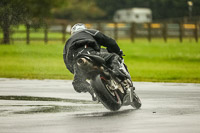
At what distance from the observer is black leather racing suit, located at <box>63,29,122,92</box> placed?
37.6 ft

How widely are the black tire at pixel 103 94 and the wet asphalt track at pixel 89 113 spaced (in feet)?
0.55

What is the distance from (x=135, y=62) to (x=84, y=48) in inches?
801

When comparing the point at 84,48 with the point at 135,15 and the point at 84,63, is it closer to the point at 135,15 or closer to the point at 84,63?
the point at 84,63

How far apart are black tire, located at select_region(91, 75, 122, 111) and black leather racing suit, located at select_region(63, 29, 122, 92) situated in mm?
516

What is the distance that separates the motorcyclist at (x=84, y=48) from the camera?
452 inches

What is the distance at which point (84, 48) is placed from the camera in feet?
37.6

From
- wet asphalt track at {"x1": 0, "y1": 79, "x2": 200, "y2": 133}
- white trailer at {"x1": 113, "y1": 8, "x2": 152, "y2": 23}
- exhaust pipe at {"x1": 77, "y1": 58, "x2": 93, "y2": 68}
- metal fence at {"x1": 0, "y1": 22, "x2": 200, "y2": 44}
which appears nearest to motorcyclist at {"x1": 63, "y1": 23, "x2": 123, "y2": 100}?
exhaust pipe at {"x1": 77, "y1": 58, "x2": 93, "y2": 68}

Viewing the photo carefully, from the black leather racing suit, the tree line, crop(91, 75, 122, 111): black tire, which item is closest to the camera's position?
crop(91, 75, 122, 111): black tire

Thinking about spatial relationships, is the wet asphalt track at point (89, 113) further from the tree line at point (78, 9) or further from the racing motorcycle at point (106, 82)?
the tree line at point (78, 9)

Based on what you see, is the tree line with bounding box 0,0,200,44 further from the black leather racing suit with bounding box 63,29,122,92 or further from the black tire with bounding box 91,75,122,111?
the black tire with bounding box 91,75,122,111

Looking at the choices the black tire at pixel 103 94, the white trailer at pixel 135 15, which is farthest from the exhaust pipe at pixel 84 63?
the white trailer at pixel 135 15

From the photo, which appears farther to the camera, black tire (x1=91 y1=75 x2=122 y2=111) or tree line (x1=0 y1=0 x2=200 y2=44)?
tree line (x1=0 y1=0 x2=200 y2=44)

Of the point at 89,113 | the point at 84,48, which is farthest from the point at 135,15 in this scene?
the point at 89,113

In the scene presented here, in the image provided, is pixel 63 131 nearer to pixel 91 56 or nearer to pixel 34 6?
pixel 91 56
